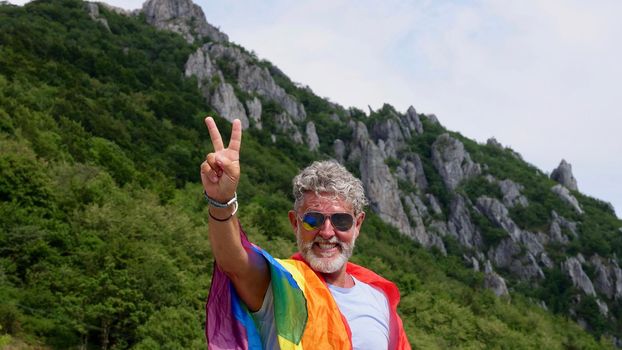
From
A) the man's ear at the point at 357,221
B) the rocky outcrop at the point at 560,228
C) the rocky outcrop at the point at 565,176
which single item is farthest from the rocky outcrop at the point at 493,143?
the man's ear at the point at 357,221

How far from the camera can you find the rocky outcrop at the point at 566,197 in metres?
100

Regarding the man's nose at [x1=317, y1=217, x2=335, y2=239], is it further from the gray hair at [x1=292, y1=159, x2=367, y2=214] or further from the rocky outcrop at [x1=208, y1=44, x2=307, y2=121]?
the rocky outcrop at [x1=208, y1=44, x2=307, y2=121]

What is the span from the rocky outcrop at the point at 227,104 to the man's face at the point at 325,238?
233 ft

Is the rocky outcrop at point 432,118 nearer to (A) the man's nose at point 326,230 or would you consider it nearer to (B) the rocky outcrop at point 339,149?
(B) the rocky outcrop at point 339,149

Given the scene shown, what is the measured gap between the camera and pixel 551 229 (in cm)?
9100

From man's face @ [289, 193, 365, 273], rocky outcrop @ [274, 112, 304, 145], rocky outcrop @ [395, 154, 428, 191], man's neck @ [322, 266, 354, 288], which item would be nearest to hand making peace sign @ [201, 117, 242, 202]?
man's face @ [289, 193, 365, 273]

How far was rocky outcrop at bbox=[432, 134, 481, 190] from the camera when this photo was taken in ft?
323

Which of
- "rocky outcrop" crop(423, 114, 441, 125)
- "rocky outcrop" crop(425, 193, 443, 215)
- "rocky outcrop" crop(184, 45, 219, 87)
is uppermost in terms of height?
"rocky outcrop" crop(423, 114, 441, 125)

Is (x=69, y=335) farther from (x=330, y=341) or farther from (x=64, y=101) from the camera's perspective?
(x=64, y=101)

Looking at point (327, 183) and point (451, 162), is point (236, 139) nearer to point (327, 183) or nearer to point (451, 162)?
point (327, 183)

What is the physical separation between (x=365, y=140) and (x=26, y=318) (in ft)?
245

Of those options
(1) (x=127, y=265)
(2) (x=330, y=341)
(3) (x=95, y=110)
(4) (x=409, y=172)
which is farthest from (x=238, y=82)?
(2) (x=330, y=341)

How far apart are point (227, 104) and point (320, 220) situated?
240 ft

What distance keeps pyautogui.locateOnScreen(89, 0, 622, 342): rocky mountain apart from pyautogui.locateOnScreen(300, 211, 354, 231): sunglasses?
68.0 m
